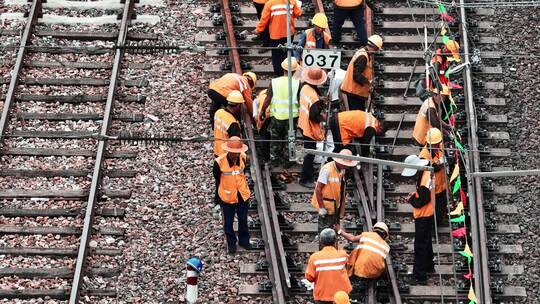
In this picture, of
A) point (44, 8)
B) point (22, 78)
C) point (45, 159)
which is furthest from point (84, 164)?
point (44, 8)

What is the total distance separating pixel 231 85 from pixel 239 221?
7.75 feet

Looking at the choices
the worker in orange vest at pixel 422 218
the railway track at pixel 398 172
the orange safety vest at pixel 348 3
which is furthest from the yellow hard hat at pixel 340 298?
the orange safety vest at pixel 348 3

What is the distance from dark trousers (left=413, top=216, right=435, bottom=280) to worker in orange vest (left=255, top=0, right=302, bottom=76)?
14.1 ft

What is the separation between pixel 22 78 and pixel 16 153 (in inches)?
75.2

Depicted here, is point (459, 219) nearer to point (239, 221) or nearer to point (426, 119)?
point (426, 119)

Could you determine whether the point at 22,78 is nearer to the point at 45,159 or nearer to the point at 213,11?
the point at 45,159

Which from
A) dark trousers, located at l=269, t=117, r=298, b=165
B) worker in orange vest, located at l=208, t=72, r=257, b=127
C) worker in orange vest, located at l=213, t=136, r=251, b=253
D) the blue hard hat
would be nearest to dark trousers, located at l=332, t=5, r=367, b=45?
worker in orange vest, located at l=208, t=72, r=257, b=127

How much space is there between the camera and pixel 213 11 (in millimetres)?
24203

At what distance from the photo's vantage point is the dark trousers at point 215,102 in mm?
20719

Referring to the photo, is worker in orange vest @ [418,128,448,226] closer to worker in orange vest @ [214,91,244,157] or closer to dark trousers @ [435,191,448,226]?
dark trousers @ [435,191,448,226]

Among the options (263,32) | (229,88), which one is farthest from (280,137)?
(263,32)

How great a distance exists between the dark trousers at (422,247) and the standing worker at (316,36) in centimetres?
377

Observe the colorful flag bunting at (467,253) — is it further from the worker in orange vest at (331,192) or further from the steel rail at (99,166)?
the steel rail at (99,166)

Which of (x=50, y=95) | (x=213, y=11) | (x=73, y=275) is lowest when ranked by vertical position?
(x=73, y=275)
